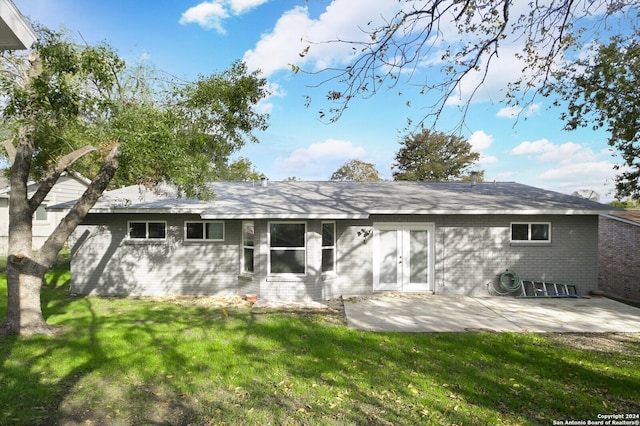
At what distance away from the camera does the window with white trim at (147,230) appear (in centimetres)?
1084

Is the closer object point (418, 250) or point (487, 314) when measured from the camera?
point (487, 314)

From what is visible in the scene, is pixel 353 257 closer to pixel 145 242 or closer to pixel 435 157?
pixel 145 242

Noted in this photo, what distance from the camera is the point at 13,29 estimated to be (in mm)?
3158

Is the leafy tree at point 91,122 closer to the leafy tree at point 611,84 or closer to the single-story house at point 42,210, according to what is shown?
the leafy tree at point 611,84

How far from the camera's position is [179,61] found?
8516 mm

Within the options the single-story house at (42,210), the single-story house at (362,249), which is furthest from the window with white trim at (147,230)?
the single-story house at (42,210)

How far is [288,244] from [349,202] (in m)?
2.51

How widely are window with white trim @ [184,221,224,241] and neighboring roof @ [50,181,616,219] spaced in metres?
0.63

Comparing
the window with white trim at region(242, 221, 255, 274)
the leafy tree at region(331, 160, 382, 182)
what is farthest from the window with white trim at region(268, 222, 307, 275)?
the leafy tree at region(331, 160, 382, 182)

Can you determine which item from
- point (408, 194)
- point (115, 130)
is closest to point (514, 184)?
point (408, 194)

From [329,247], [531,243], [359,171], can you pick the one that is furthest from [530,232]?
[359,171]

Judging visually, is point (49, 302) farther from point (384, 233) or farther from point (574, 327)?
point (574, 327)

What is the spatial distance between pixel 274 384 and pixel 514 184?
13817mm

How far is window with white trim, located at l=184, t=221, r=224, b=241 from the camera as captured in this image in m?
10.8
